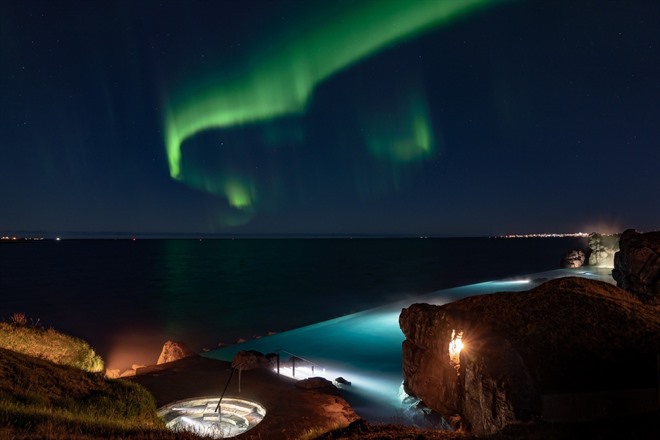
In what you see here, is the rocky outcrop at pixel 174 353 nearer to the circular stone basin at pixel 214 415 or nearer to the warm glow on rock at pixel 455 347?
the circular stone basin at pixel 214 415

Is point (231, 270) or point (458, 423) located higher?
point (458, 423)

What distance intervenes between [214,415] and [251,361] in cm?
536

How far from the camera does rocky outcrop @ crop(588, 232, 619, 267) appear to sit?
7538 cm

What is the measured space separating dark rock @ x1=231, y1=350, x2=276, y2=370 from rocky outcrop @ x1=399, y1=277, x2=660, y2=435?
681 cm

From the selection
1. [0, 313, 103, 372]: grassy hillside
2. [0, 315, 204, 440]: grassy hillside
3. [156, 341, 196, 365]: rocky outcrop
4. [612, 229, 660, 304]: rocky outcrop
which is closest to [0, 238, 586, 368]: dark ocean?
[156, 341, 196, 365]: rocky outcrop

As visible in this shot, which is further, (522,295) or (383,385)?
(383,385)

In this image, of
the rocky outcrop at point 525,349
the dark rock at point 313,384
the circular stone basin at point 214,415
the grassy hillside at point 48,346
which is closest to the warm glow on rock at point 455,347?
the rocky outcrop at point 525,349

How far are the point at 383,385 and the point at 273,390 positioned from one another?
7.18m

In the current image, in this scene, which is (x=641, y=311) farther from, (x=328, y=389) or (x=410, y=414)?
(x=328, y=389)

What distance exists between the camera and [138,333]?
43969mm

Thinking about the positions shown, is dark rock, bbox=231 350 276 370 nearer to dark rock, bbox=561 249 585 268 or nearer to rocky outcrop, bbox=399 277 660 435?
rocky outcrop, bbox=399 277 660 435

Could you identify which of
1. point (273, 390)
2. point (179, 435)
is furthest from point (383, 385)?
point (179, 435)

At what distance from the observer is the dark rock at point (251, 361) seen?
20.0m

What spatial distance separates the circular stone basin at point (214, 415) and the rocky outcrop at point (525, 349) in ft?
21.8
